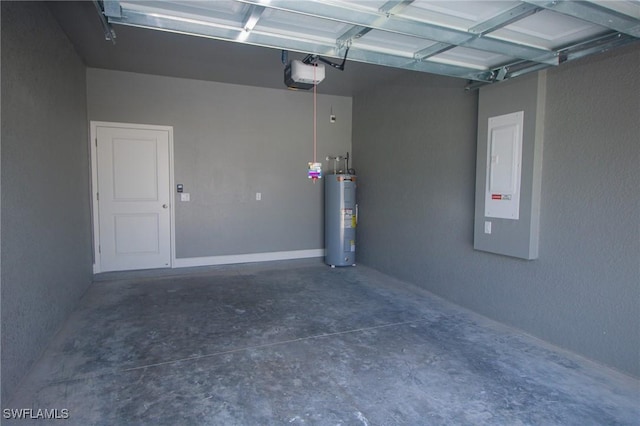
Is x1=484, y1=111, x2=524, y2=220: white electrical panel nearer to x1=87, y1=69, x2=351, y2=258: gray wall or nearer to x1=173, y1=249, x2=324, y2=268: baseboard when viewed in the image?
x1=87, y1=69, x2=351, y2=258: gray wall

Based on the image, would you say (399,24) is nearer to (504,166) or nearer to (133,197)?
(504,166)

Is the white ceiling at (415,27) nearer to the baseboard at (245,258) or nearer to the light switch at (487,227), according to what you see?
the light switch at (487,227)

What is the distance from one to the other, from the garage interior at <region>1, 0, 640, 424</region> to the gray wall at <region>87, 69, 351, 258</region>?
0.23ft

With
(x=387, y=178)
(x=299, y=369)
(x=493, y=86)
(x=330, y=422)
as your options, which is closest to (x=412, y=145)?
(x=387, y=178)

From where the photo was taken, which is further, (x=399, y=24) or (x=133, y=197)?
(x=133, y=197)

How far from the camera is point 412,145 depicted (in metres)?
4.83

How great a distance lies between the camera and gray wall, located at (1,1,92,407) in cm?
233

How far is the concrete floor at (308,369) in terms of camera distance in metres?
2.16

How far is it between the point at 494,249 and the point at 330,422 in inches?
93.1

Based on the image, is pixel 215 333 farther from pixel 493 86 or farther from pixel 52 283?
pixel 493 86

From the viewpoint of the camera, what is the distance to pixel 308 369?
265 cm

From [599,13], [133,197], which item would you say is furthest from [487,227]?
[133,197]

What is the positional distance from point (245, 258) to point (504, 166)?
4097 mm

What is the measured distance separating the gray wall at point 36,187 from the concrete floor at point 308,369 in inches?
11.7
